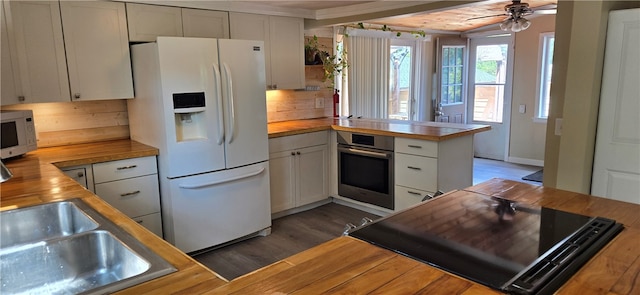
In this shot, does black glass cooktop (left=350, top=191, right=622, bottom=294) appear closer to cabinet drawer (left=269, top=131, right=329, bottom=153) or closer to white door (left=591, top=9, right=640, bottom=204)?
white door (left=591, top=9, right=640, bottom=204)

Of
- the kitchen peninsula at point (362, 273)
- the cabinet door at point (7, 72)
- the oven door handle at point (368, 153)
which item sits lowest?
the oven door handle at point (368, 153)

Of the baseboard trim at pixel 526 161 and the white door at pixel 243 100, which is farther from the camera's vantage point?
the baseboard trim at pixel 526 161

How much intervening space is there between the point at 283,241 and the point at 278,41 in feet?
6.54

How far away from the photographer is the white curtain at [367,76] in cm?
524

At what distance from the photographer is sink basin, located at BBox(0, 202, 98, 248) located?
178 cm

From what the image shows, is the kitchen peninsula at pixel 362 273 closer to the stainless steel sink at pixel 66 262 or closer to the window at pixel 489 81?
the stainless steel sink at pixel 66 262

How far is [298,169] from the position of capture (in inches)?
166

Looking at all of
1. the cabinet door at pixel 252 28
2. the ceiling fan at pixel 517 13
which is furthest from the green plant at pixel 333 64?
the ceiling fan at pixel 517 13

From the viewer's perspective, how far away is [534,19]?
239 inches

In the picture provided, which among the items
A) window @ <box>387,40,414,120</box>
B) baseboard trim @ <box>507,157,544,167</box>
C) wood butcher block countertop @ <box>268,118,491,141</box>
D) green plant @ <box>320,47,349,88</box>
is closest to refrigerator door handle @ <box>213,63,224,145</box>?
wood butcher block countertop @ <box>268,118,491,141</box>

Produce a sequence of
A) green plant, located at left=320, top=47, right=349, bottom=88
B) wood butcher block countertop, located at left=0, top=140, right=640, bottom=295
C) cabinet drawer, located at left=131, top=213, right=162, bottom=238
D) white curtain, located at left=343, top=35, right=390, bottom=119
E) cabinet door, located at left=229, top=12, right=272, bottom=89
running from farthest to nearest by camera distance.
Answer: white curtain, located at left=343, top=35, right=390, bottom=119
green plant, located at left=320, top=47, right=349, bottom=88
cabinet door, located at left=229, top=12, right=272, bottom=89
cabinet drawer, located at left=131, top=213, right=162, bottom=238
wood butcher block countertop, located at left=0, top=140, right=640, bottom=295

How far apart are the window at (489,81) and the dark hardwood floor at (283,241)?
12.1 ft

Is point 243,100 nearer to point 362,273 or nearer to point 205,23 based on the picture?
point 205,23

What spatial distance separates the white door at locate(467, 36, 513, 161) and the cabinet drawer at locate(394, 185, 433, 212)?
11.7ft
